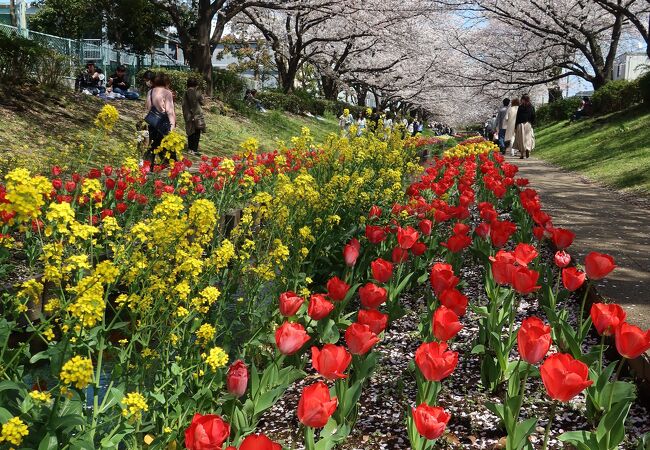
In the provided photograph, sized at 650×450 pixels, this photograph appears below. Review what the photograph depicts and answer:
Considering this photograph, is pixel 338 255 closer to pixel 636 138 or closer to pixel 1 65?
pixel 1 65

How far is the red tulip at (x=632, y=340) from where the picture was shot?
180 cm

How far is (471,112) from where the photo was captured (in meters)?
66.9

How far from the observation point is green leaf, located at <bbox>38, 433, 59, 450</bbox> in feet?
5.14

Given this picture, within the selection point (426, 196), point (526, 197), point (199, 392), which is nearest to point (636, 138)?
point (426, 196)

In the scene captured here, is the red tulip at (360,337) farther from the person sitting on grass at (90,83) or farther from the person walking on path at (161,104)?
the person sitting on grass at (90,83)

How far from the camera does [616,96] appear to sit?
69.9ft

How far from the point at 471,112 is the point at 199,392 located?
6771 cm

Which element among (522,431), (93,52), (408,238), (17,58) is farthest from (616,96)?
(522,431)

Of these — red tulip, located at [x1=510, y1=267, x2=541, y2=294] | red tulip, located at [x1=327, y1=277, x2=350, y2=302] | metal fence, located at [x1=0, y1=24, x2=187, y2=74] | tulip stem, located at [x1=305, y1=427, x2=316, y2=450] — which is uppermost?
metal fence, located at [x1=0, y1=24, x2=187, y2=74]

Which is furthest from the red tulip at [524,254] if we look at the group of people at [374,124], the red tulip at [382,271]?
the group of people at [374,124]

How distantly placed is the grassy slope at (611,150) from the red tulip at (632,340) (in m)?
7.51

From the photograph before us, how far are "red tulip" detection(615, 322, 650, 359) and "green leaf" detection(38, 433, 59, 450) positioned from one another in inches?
61.2

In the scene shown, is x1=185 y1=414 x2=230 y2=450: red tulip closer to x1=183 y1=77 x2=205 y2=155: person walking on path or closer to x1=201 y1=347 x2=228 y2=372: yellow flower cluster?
x1=201 y1=347 x2=228 y2=372: yellow flower cluster

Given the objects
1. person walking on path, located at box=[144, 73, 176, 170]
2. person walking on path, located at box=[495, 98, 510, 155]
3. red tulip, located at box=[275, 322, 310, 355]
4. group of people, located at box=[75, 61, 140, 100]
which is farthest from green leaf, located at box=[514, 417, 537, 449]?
group of people, located at box=[75, 61, 140, 100]
